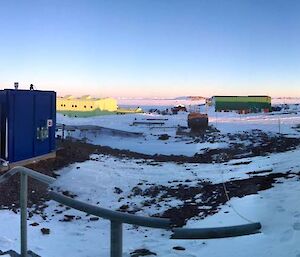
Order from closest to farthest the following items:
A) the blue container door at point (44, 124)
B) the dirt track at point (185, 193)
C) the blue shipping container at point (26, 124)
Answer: the dirt track at point (185, 193) → the blue shipping container at point (26, 124) → the blue container door at point (44, 124)

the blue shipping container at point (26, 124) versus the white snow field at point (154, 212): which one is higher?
the blue shipping container at point (26, 124)

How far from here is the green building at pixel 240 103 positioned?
2862 inches

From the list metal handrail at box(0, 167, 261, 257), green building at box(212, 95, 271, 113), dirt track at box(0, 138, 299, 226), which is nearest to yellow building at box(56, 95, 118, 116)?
green building at box(212, 95, 271, 113)

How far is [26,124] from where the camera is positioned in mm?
12812

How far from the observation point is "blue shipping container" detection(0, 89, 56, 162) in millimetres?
11867

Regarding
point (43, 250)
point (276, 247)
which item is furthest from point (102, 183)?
point (276, 247)

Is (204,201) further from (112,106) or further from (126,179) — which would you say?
(112,106)

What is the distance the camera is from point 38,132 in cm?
1355

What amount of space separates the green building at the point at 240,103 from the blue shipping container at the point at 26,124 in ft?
202

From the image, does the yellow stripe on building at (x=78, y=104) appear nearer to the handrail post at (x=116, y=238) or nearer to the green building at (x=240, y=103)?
the green building at (x=240, y=103)

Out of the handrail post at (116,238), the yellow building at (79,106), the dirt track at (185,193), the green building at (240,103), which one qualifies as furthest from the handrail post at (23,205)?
the green building at (240,103)

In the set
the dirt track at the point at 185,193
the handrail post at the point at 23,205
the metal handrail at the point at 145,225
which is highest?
the metal handrail at the point at 145,225

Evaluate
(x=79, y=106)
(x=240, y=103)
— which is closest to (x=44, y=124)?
(x=79, y=106)

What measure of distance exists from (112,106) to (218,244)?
6464cm
